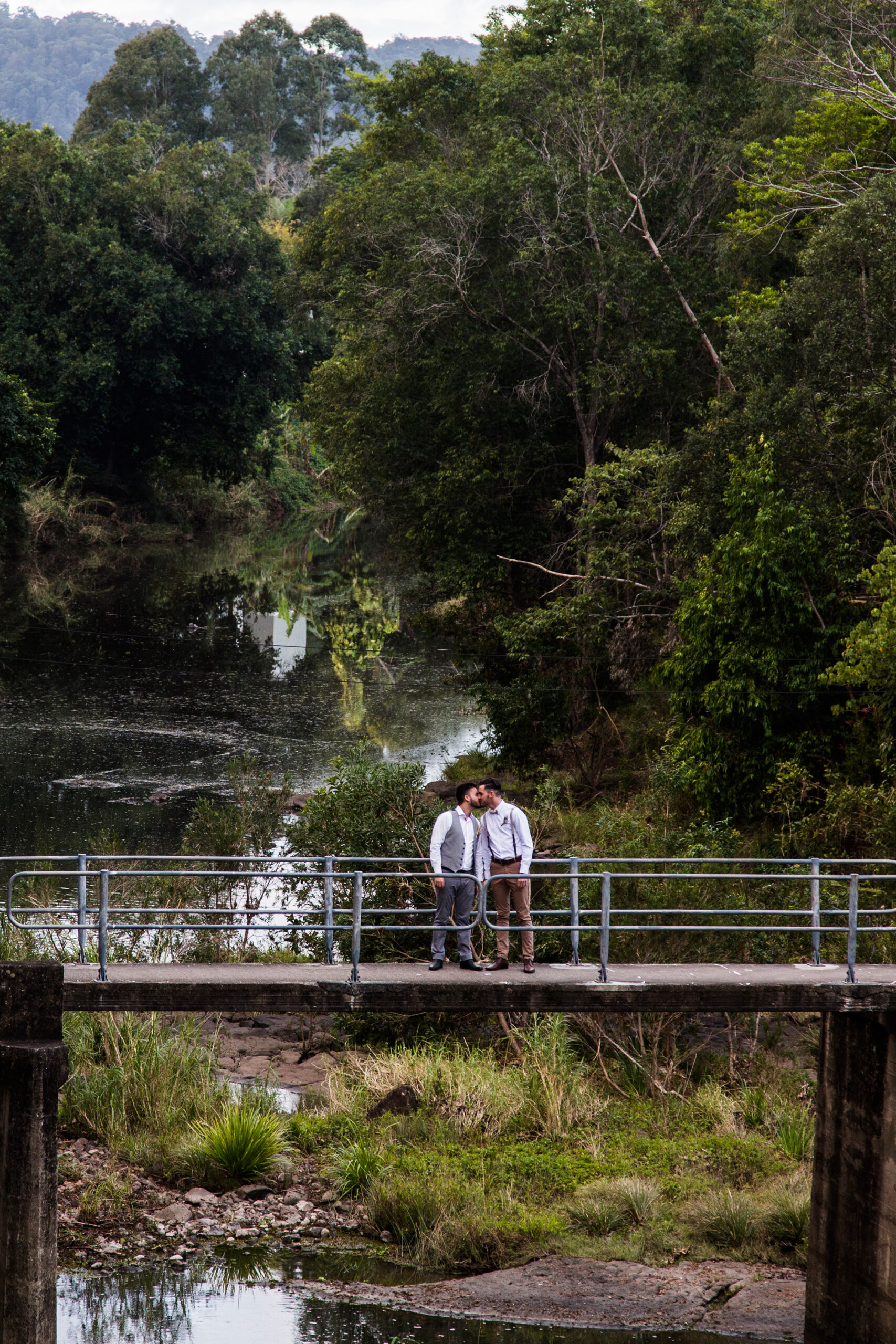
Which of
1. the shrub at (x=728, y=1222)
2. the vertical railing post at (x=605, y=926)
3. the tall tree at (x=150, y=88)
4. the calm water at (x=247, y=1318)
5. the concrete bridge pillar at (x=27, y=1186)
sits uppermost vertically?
the tall tree at (x=150, y=88)

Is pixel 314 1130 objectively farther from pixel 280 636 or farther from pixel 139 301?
pixel 139 301

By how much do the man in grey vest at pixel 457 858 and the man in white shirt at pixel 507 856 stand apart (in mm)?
122

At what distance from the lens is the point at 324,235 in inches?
1998

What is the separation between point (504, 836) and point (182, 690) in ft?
106

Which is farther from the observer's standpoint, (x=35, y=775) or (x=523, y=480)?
(x=523, y=480)

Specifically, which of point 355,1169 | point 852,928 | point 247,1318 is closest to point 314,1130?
point 355,1169

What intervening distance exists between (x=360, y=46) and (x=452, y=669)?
344ft

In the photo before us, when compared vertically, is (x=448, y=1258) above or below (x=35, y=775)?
below

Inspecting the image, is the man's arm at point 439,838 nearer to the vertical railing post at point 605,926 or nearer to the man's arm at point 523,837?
the man's arm at point 523,837

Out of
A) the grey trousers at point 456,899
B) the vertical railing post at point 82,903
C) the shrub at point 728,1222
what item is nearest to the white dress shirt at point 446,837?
the grey trousers at point 456,899

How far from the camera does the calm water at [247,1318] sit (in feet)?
46.3

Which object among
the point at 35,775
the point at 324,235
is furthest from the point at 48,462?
the point at 35,775

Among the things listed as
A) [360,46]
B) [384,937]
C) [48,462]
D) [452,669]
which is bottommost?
[384,937]

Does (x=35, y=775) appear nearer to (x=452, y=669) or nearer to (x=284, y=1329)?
(x=452, y=669)
